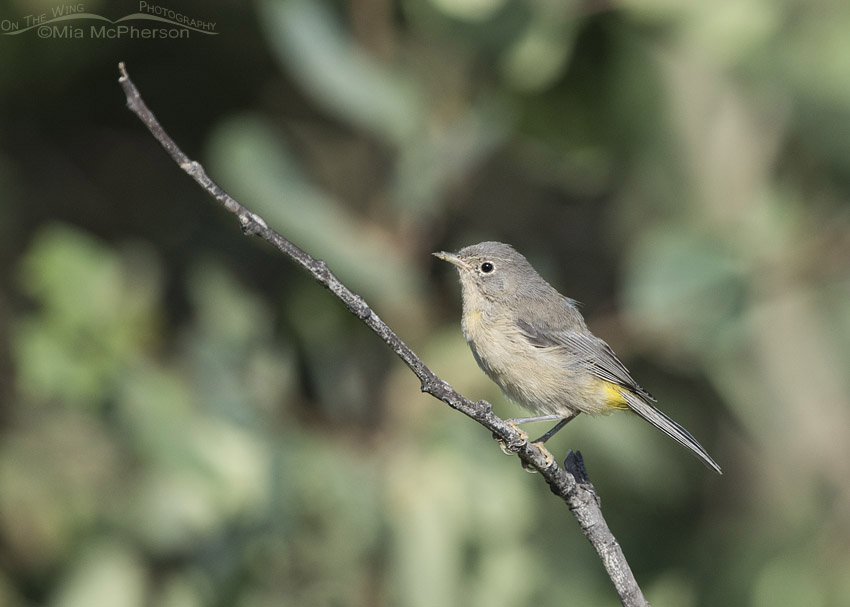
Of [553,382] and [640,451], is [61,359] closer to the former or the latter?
[553,382]

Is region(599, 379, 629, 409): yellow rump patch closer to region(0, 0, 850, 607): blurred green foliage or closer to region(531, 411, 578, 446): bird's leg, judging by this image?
region(531, 411, 578, 446): bird's leg

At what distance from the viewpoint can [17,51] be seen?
214 inches

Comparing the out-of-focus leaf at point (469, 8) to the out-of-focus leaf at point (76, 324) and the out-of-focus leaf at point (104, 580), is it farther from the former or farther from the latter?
the out-of-focus leaf at point (104, 580)

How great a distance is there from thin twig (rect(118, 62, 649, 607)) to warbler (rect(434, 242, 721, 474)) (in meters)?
0.98

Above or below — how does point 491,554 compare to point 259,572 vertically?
above

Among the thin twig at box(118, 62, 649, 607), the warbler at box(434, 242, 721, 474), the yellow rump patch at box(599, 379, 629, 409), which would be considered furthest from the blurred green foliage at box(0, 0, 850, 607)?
the thin twig at box(118, 62, 649, 607)

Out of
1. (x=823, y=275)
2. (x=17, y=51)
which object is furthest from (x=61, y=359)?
(x=823, y=275)

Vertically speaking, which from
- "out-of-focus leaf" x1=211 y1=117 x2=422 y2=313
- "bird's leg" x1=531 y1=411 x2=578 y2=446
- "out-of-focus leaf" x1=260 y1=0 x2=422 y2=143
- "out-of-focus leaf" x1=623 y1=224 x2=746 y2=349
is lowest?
"bird's leg" x1=531 y1=411 x2=578 y2=446

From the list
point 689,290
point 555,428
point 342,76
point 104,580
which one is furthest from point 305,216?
point 104,580

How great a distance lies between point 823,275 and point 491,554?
2173 mm

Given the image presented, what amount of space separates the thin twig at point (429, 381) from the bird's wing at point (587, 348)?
1175 millimetres

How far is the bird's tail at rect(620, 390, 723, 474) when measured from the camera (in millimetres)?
3727

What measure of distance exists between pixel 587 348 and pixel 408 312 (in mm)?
999

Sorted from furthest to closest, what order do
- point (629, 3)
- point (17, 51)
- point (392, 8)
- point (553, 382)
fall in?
point (17, 51) → point (392, 8) → point (629, 3) → point (553, 382)
